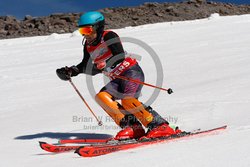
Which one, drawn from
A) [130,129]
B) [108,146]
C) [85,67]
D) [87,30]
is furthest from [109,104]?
[87,30]

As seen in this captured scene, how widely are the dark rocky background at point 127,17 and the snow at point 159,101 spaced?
20.1 meters

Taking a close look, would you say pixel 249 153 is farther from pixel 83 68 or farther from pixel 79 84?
pixel 79 84

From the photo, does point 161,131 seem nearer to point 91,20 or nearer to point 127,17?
point 91,20

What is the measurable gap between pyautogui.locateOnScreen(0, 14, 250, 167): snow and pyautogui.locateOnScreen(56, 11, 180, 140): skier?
64 centimetres

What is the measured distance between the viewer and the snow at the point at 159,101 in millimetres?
4562

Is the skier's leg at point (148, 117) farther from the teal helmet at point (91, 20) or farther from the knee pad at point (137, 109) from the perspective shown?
the teal helmet at point (91, 20)

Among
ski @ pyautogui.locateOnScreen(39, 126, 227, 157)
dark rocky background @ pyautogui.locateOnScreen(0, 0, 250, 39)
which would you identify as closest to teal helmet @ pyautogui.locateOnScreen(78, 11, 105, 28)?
ski @ pyautogui.locateOnScreen(39, 126, 227, 157)

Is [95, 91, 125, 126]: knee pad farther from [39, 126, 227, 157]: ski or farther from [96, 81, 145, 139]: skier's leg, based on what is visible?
[39, 126, 227, 157]: ski

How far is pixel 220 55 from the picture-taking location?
1497cm

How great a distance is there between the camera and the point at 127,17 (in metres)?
47.9

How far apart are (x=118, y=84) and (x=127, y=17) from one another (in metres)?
42.8

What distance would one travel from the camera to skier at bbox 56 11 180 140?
571 cm

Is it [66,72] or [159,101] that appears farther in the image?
[159,101]

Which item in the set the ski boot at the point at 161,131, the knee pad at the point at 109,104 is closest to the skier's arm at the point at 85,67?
the knee pad at the point at 109,104
